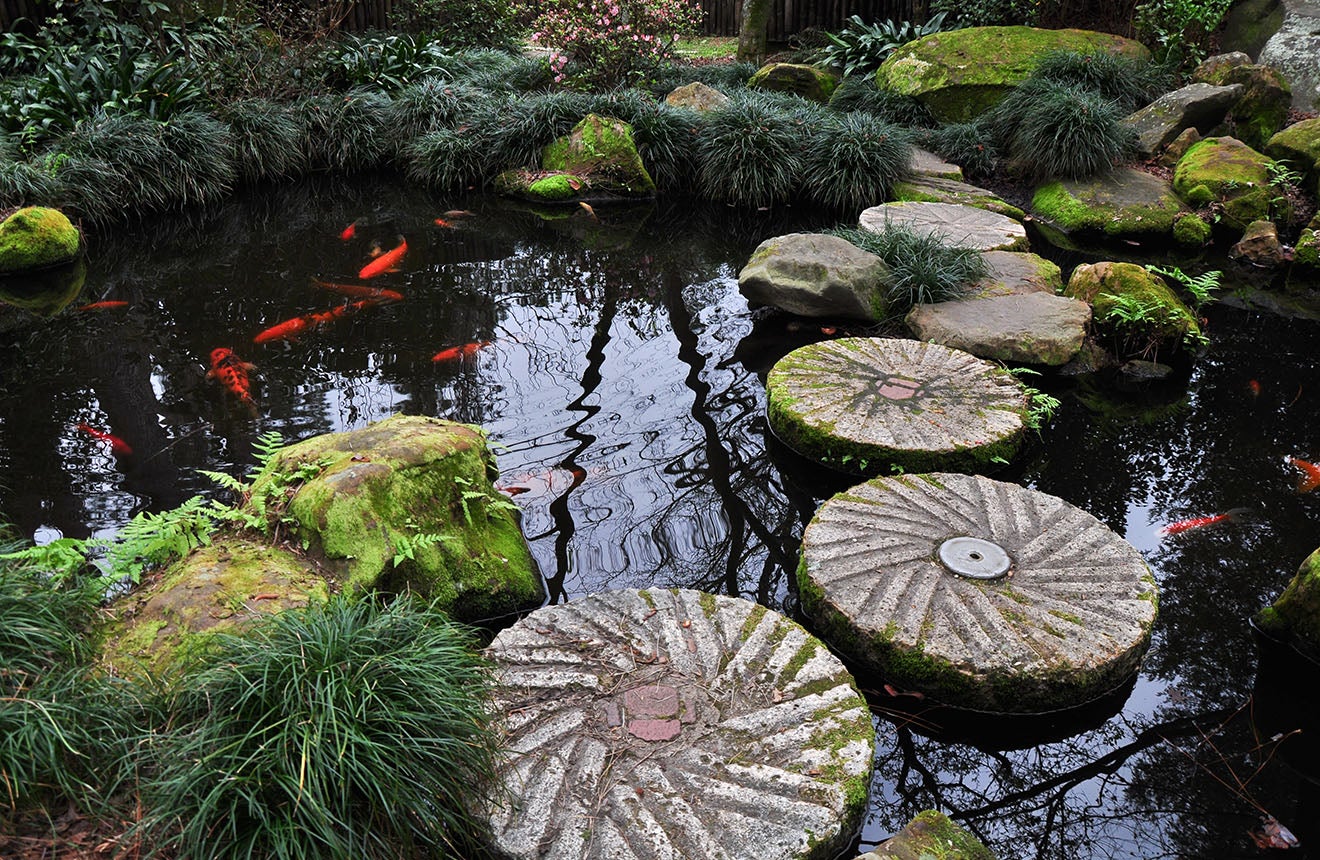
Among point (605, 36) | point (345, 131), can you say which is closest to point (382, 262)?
point (345, 131)

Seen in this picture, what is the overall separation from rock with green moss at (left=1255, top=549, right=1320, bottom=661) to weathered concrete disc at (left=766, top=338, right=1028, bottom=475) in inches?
50.1

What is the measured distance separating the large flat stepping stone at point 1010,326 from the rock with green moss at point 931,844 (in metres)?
3.45

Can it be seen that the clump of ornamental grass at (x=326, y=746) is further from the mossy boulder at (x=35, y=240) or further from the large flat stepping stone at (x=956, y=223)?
the mossy boulder at (x=35, y=240)

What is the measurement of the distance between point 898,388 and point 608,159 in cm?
510

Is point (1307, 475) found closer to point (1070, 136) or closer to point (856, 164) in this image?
point (1070, 136)

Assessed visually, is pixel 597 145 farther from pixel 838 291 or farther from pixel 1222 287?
pixel 1222 287

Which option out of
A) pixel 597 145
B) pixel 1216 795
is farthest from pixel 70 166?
pixel 1216 795

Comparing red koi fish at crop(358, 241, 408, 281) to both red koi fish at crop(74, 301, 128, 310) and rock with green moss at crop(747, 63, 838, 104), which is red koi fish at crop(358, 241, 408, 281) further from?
rock with green moss at crop(747, 63, 838, 104)

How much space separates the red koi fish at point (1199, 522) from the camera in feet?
13.2

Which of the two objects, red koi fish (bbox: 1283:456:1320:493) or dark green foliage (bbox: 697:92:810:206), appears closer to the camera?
red koi fish (bbox: 1283:456:1320:493)

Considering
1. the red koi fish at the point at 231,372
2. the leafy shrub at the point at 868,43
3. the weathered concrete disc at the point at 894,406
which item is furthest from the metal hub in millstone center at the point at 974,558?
the leafy shrub at the point at 868,43

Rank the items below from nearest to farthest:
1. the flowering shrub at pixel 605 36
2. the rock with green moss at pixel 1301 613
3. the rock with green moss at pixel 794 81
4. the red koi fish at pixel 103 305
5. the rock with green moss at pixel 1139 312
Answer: the rock with green moss at pixel 1301 613
the rock with green moss at pixel 1139 312
the red koi fish at pixel 103 305
the flowering shrub at pixel 605 36
the rock with green moss at pixel 794 81

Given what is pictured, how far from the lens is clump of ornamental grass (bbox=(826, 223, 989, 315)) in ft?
19.1

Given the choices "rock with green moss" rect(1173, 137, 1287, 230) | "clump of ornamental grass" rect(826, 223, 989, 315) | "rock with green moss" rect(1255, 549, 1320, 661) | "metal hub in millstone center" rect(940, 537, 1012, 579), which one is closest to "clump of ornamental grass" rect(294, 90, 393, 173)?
"clump of ornamental grass" rect(826, 223, 989, 315)
